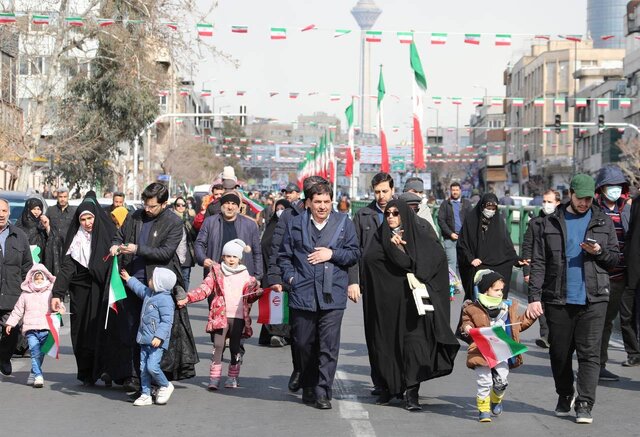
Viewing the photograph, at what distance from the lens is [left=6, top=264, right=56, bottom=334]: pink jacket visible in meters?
11.4

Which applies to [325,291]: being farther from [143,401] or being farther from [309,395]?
[143,401]

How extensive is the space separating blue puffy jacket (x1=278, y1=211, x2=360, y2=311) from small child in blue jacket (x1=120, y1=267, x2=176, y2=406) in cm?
90

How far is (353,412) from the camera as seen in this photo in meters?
9.84

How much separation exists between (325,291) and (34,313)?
2.82 meters

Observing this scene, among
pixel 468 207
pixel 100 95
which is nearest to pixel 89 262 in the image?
pixel 468 207

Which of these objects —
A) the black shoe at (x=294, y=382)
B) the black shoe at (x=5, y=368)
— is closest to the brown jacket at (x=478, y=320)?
the black shoe at (x=294, y=382)

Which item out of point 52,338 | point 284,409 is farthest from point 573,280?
point 52,338

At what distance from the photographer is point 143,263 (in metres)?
10.5

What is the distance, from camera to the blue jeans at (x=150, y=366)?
10078 millimetres

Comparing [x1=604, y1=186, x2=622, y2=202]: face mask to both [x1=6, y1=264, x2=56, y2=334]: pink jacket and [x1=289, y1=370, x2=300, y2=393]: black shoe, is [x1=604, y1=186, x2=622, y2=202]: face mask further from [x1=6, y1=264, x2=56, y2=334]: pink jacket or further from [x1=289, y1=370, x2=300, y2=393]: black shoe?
[x1=6, y1=264, x2=56, y2=334]: pink jacket

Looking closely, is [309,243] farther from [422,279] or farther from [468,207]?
[468,207]

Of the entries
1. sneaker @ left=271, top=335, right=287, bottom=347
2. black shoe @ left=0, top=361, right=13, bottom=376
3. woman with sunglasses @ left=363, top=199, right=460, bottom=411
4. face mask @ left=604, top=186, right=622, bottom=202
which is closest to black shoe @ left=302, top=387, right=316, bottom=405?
woman with sunglasses @ left=363, top=199, right=460, bottom=411

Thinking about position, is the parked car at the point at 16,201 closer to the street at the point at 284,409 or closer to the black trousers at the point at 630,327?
the street at the point at 284,409

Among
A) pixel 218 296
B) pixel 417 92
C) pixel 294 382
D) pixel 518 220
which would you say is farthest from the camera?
pixel 417 92
